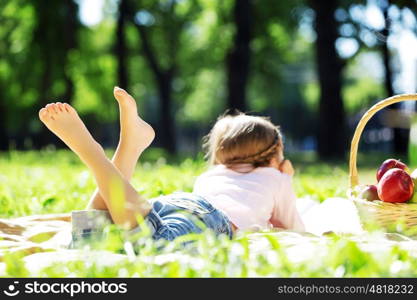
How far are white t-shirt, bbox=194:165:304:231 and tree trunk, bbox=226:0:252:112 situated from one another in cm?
1081

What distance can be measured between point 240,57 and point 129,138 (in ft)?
37.9

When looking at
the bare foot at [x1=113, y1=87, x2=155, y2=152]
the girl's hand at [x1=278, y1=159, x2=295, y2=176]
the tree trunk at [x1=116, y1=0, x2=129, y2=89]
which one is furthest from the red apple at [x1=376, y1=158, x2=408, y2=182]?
the tree trunk at [x1=116, y1=0, x2=129, y2=89]

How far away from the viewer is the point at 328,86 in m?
14.9

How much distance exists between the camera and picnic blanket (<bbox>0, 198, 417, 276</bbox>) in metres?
2.47

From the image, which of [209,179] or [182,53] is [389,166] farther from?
[182,53]

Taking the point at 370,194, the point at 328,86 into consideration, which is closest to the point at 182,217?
the point at 370,194

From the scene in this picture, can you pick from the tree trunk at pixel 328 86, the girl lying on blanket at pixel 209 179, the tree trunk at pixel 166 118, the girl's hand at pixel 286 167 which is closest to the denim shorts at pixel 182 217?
the girl lying on blanket at pixel 209 179

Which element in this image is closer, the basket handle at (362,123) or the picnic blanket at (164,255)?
the picnic blanket at (164,255)

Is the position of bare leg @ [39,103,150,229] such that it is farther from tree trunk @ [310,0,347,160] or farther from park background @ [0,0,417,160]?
tree trunk @ [310,0,347,160]

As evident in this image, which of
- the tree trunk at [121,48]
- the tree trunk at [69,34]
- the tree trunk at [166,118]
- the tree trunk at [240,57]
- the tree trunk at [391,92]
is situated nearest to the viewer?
the tree trunk at [240,57]

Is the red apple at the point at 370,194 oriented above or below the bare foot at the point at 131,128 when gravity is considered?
below

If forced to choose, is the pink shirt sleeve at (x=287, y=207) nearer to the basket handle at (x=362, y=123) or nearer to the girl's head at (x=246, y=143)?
the girl's head at (x=246, y=143)

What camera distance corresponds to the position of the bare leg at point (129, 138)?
3197mm

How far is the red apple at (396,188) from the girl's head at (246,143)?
2.07ft
